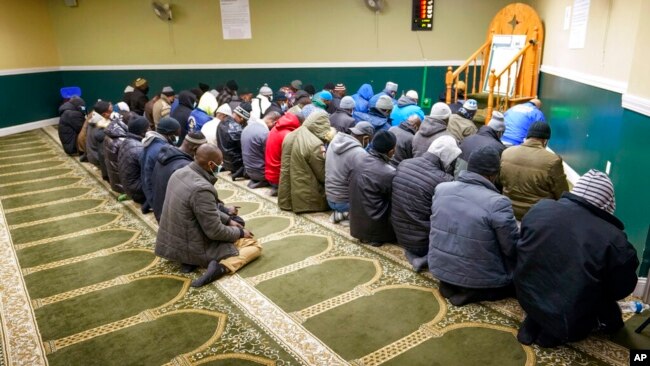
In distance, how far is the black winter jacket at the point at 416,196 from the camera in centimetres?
320

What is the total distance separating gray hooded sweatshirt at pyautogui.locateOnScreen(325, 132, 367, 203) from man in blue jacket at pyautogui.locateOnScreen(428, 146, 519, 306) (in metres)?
1.19

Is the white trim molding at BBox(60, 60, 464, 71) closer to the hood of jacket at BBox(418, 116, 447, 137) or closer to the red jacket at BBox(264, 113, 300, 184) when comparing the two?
the red jacket at BBox(264, 113, 300, 184)

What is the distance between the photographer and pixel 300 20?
938cm

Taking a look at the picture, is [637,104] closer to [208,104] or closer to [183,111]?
[183,111]

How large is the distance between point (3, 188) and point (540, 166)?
6.27 metres

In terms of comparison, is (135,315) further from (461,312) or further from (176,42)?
(176,42)

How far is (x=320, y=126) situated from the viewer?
4477 millimetres

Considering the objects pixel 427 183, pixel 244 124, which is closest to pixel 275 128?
pixel 244 124

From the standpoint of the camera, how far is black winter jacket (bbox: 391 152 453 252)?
320 centimetres

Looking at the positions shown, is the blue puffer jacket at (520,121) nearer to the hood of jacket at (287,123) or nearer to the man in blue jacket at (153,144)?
the hood of jacket at (287,123)

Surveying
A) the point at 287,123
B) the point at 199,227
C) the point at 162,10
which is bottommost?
the point at 199,227

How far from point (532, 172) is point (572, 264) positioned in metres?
1.30

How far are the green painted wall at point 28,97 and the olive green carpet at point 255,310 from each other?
6543mm

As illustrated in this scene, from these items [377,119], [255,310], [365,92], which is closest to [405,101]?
[377,119]
